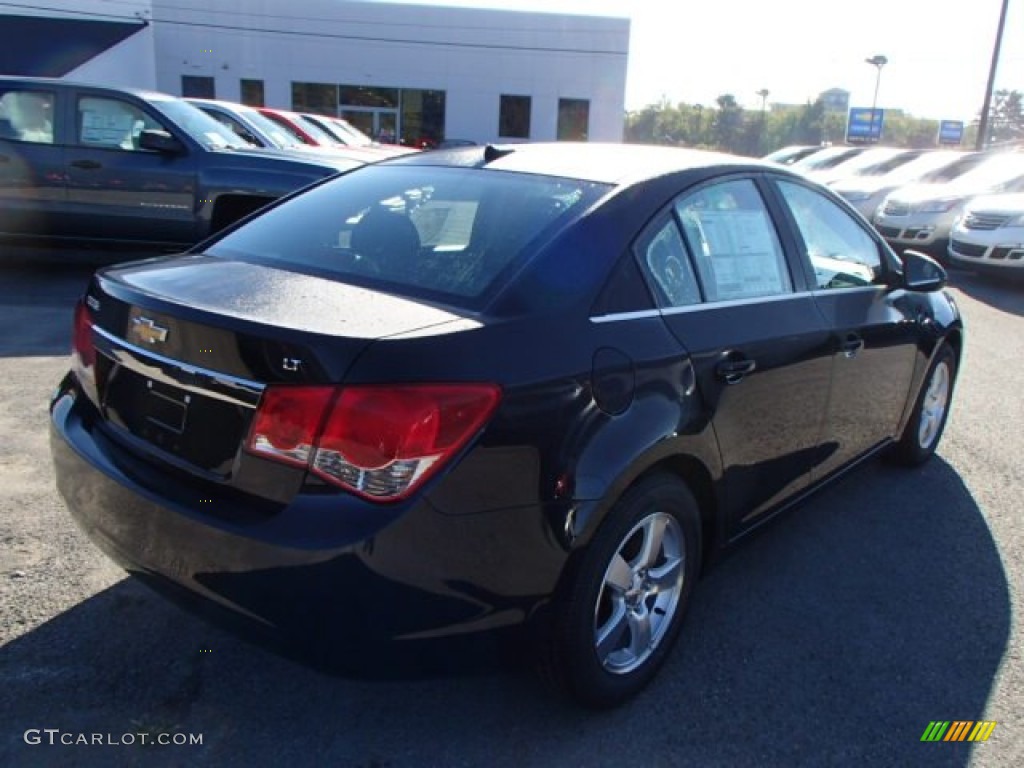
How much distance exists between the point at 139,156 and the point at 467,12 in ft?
92.1

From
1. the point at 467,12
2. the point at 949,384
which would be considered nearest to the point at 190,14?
the point at 467,12

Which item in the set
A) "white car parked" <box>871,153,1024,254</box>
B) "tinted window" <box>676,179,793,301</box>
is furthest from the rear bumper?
"white car parked" <box>871,153,1024,254</box>

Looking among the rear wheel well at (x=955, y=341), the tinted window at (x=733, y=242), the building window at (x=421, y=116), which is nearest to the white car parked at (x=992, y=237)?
the rear wheel well at (x=955, y=341)

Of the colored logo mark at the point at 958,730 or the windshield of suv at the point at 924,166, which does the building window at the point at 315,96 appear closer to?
the windshield of suv at the point at 924,166

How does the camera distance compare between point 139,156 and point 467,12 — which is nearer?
point 139,156

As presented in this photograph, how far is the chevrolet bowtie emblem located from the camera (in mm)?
2260

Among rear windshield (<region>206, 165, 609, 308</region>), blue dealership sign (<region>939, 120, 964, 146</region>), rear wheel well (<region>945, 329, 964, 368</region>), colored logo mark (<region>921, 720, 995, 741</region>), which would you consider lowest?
colored logo mark (<region>921, 720, 995, 741</region>)

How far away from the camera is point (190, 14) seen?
32031 mm

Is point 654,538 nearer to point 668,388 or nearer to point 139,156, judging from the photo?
point 668,388

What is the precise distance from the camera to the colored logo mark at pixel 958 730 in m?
2.53

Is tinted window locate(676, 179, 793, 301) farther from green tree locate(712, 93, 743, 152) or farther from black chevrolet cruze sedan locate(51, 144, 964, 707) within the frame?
green tree locate(712, 93, 743, 152)

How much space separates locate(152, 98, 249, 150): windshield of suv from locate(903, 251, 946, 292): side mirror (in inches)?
256

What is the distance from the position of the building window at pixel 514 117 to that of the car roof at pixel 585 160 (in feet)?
105

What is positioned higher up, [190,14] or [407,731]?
[190,14]
